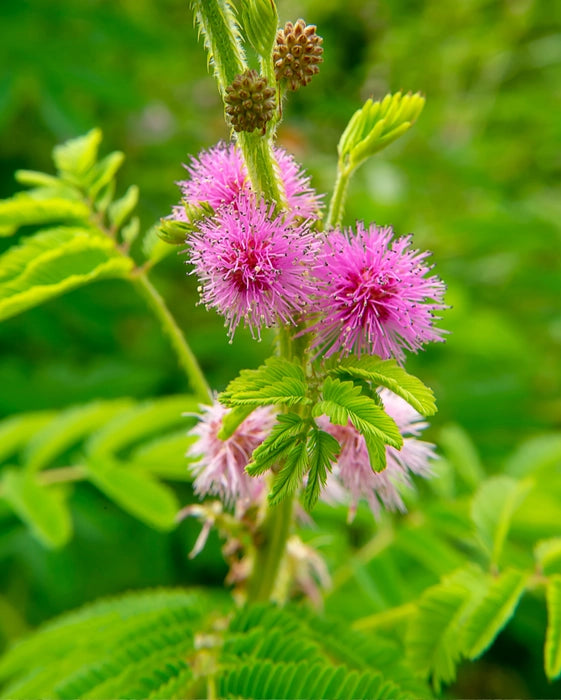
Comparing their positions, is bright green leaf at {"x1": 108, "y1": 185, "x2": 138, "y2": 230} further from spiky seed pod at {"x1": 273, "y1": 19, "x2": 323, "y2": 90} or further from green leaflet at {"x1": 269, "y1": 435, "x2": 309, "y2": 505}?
green leaflet at {"x1": 269, "y1": 435, "x2": 309, "y2": 505}

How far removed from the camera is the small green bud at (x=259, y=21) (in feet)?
3.41

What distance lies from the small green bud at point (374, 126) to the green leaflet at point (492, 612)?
0.95 m

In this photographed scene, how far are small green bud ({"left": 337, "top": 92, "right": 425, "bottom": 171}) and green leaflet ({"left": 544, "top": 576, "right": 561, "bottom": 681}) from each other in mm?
1025

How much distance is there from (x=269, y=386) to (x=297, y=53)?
1.82ft

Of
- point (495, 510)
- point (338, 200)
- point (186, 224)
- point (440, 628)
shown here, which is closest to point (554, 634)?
point (440, 628)

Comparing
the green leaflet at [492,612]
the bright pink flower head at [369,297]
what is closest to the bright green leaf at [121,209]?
the bright pink flower head at [369,297]

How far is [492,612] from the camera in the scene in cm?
140

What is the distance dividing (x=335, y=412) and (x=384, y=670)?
73 cm

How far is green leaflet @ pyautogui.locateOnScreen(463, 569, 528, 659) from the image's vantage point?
52.4 inches

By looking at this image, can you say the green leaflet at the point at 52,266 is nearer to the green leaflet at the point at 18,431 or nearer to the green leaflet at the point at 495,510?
the green leaflet at the point at 18,431

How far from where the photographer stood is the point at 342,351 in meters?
1.12

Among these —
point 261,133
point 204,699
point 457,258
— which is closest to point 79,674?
point 204,699

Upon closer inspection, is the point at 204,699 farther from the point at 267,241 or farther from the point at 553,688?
the point at 553,688

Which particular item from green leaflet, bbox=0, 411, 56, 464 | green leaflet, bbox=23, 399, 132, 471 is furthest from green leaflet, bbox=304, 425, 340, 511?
green leaflet, bbox=0, 411, 56, 464
